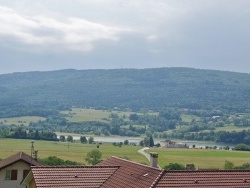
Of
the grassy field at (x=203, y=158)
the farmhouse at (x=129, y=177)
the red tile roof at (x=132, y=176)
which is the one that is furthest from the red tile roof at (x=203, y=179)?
the grassy field at (x=203, y=158)

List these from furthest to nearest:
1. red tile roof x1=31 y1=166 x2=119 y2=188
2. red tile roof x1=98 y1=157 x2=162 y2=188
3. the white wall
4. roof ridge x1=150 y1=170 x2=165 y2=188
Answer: the white wall
red tile roof x1=31 y1=166 x2=119 y2=188
red tile roof x1=98 y1=157 x2=162 y2=188
roof ridge x1=150 y1=170 x2=165 y2=188

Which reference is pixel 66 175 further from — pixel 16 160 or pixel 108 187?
pixel 16 160

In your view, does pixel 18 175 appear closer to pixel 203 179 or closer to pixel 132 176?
pixel 132 176

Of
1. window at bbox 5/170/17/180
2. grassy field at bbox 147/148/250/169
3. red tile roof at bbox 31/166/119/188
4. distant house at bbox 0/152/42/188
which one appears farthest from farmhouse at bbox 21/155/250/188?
grassy field at bbox 147/148/250/169

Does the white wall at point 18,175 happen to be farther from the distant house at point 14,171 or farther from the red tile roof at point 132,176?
the red tile roof at point 132,176

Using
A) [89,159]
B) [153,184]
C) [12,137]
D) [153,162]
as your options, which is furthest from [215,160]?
[153,184]

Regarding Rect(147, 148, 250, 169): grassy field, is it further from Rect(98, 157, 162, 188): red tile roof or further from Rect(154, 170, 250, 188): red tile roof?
Rect(154, 170, 250, 188): red tile roof

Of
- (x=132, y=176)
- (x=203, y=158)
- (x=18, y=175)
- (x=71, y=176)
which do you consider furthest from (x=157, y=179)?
(x=203, y=158)
